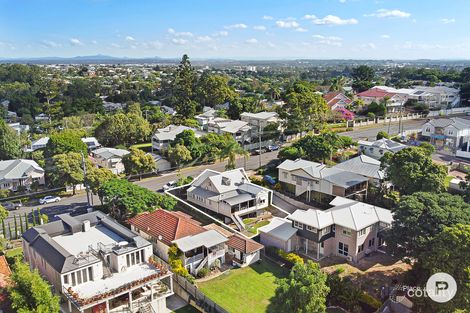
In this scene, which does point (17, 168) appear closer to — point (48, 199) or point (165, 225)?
point (48, 199)

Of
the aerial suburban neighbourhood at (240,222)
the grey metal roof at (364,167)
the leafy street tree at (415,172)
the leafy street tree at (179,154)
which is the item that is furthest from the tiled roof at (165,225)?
the grey metal roof at (364,167)

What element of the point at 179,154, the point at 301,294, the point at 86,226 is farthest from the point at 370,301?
the point at 179,154

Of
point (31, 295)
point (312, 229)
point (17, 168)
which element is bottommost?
point (312, 229)

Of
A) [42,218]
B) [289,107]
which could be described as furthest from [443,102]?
[42,218]

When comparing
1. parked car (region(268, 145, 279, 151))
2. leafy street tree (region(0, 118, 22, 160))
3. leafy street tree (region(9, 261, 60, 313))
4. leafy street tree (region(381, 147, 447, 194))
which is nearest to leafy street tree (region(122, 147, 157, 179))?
leafy street tree (region(0, 118, 22, 160))

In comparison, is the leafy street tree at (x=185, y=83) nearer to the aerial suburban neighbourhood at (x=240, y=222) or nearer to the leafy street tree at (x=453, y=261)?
the aerial suburban neighbourhood at (x=240, y=222)

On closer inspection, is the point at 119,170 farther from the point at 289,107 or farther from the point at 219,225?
the point at 289,107
